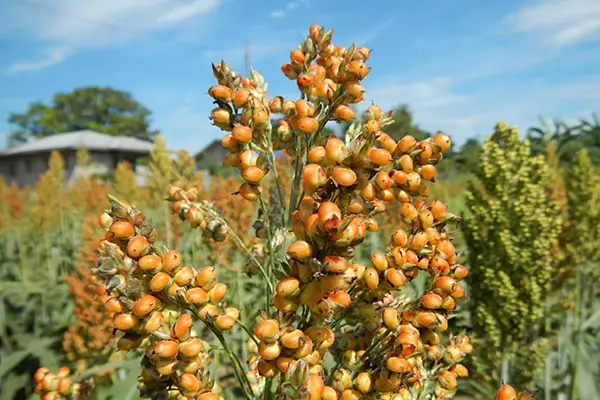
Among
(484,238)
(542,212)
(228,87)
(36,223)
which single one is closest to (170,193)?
(228,87)

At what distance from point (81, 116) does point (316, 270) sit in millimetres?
60638

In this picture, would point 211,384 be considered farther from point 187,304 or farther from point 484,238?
point 484,238

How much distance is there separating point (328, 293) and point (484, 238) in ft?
7.26

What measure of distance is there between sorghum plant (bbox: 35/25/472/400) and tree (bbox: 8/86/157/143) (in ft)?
184

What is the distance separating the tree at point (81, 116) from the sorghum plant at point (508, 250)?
2167 inches

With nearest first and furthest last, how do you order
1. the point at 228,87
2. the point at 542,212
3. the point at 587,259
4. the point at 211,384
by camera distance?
the point at 211,384
the point at 228,87
the point at 542,212
the point at 587,259

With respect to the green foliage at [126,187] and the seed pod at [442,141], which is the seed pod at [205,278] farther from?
the green foliage at [126,187]

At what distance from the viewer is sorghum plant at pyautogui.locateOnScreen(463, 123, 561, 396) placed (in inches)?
103

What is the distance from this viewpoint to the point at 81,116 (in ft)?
178

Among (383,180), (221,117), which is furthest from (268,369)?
(221,117)

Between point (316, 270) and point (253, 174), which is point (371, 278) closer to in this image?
point (316, 270)

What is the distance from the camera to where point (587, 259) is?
4730mm

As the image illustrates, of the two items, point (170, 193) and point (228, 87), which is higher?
point (228, 87)

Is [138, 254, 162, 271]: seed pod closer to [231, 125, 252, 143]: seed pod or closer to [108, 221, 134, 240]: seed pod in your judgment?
[108, 221, 134, 240]: seed pod
